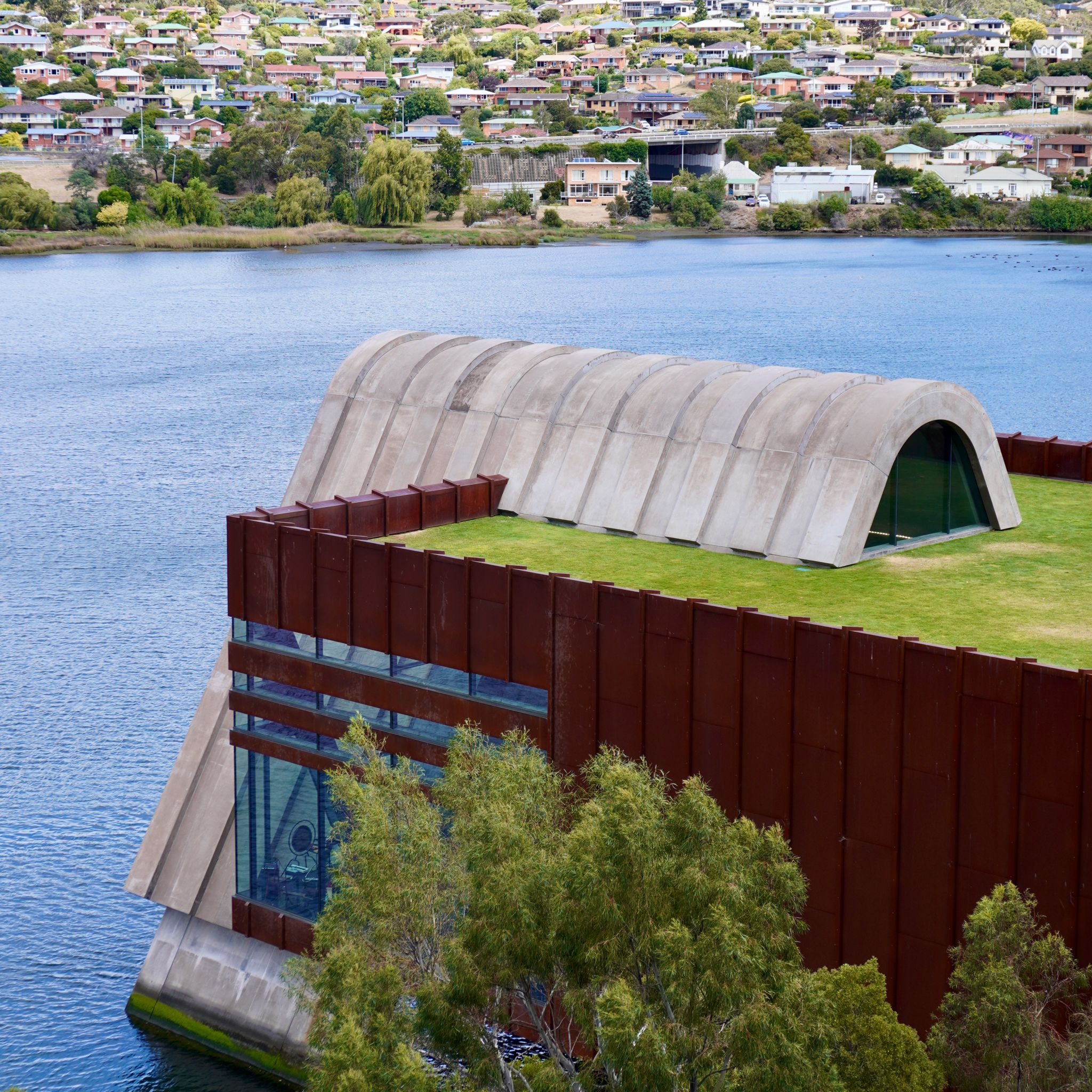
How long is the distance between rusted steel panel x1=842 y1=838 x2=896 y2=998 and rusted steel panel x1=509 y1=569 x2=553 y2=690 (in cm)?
622

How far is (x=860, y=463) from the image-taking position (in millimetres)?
31797

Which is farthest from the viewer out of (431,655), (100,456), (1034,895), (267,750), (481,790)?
(100,456)

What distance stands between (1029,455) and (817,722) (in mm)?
17478

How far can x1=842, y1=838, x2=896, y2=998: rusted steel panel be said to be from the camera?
24.9 metres

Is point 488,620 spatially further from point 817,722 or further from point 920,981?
point 920,981

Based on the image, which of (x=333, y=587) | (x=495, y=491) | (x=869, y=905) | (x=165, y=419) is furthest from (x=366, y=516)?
(x=165, y=419)

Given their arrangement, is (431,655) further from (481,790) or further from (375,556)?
(481,790)

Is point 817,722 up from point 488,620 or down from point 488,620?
down

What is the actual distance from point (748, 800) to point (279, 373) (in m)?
102

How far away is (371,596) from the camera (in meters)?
31.0

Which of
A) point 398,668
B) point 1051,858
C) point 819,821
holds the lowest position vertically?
point 819,821

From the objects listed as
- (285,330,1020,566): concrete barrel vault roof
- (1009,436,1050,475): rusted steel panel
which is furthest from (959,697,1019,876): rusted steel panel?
(1009,436,1050,475): rusted steel panel

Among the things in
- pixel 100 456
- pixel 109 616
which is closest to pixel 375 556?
pixel 109 616

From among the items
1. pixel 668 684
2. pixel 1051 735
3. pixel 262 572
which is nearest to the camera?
pixel 1051 735
